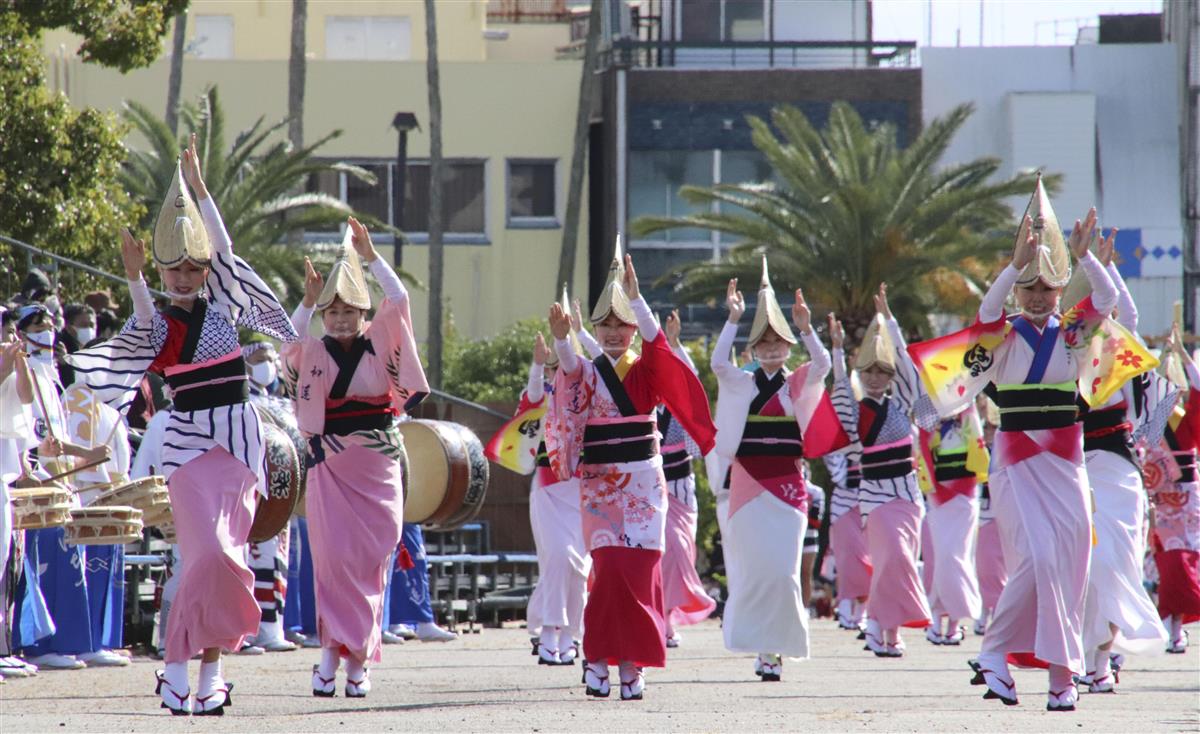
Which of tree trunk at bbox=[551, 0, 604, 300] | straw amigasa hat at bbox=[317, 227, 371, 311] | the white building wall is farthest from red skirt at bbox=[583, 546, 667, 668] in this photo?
the white building wall

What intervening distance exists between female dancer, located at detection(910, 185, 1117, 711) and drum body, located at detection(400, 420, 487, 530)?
553 centimetres

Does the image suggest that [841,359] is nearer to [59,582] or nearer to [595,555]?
[595,555]

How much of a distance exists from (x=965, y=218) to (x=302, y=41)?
11.6 meters

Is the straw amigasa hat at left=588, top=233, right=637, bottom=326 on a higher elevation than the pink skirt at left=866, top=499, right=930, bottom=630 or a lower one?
higher

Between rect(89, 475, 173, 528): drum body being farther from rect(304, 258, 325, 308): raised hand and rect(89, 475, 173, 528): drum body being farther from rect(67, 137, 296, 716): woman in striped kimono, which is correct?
rect(67, 137, 296, 716): woman in striped kimono

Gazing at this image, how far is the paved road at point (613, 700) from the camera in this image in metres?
8.66

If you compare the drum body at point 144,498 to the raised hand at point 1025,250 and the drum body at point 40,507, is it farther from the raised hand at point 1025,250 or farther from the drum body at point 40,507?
the raised hand at point 1025,250

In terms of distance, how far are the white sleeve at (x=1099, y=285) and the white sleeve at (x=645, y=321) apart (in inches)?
85.4

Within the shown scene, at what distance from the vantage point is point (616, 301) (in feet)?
35.8

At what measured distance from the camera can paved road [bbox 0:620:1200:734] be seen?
28.4ft

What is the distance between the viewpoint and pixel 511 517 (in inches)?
925

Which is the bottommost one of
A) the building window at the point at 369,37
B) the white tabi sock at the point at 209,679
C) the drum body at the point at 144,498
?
the white tabi sock at the point at 209,679

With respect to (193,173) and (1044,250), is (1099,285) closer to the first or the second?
(1044,250)

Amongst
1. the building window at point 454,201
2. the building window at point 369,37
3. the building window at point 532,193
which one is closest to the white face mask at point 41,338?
the building window at point 454,201
